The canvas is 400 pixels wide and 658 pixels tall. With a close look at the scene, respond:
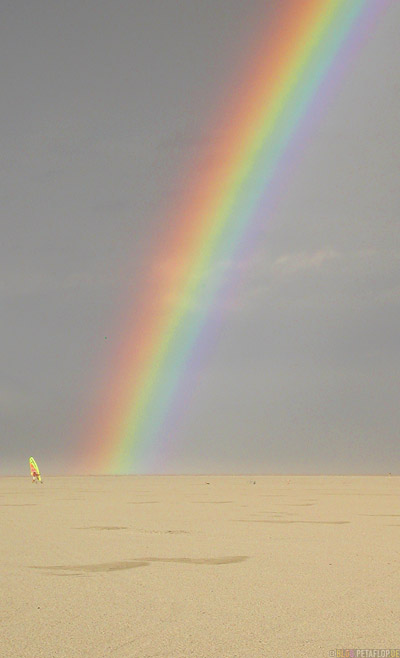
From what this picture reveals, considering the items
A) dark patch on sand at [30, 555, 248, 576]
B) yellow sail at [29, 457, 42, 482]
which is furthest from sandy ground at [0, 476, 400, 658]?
yellow sail at [29, 457, 42, 482]

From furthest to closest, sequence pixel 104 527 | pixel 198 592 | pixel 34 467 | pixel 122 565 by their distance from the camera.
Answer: pixel 34 467 → pixel 104 527 → pixel 122 565 → pixel 198 592

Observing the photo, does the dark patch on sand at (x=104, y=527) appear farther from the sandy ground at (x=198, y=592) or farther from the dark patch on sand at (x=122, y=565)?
the dark patch on sand at (x=122, y=565)

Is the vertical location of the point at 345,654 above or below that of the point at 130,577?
below

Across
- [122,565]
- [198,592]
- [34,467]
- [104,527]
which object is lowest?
[198,592]

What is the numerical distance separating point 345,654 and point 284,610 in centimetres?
233

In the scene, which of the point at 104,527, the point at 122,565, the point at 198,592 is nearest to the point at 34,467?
the point at 104,527

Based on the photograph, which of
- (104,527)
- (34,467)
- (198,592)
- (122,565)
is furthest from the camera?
(34,467)

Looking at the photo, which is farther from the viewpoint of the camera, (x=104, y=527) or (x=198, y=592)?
(x=104, y=527)

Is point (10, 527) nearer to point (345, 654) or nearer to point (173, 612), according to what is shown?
point (173, 612)

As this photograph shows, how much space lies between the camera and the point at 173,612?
10117 millimetres

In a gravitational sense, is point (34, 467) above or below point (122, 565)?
above

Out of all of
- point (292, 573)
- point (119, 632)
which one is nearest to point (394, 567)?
point (292, 573)

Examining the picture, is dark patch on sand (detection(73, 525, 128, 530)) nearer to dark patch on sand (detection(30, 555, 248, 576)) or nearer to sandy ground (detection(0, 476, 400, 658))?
sandy ground (detection(0, 476, 400, 658))

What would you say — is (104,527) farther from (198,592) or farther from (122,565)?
(198,592)
